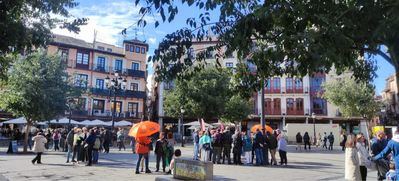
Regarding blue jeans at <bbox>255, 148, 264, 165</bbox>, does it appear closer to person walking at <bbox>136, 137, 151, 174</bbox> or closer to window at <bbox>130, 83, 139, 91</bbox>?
person walking at <bbox>136, 137, 151, 174</bbox>

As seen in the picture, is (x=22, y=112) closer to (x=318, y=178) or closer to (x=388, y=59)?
(x=318, y=178)

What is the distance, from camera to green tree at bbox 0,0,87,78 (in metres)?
7.72

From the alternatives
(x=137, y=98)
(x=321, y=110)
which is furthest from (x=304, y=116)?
(x=137, y=98)

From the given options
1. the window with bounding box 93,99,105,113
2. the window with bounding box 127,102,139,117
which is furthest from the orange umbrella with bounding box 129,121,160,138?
the window with bounding box 127,102,139,117

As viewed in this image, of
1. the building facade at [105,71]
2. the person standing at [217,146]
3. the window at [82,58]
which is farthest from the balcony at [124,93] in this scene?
the person standing at [217,146]

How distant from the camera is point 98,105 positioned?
51.3 m

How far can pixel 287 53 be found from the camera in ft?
17.9

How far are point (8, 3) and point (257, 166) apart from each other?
12.3 metres

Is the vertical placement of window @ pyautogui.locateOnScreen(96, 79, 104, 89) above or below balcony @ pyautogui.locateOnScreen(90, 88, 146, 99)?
above

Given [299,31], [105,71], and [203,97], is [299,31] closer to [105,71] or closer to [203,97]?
[203,97]

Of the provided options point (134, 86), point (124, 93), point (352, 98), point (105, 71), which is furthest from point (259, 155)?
point (134, 86)

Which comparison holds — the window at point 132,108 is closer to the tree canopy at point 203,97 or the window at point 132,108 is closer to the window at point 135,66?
the window at point 135,66

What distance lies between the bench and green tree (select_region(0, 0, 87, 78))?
416cm

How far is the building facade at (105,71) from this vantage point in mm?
49906
